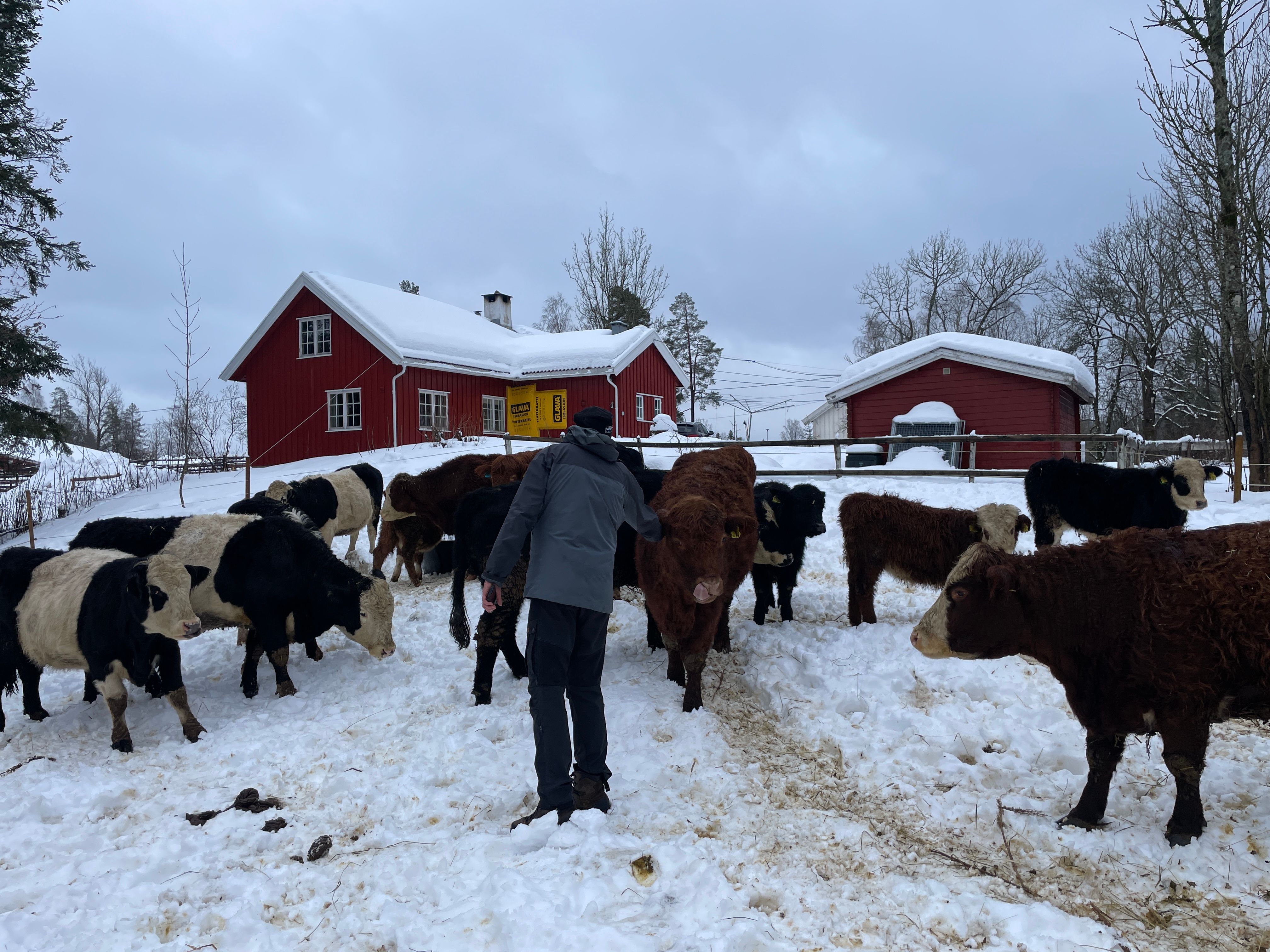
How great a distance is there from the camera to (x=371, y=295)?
80.4ft

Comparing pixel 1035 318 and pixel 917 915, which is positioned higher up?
pixel 1035 318

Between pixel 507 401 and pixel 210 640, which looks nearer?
pixel 210 640

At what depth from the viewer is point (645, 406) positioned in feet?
92.4

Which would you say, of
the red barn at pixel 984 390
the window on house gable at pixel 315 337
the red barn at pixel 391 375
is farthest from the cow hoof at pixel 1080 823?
the window on house gable at pixel 315 337

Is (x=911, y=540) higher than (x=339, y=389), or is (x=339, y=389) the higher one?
(x=339, y=389)

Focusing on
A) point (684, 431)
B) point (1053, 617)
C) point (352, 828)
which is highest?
point (684, 431)

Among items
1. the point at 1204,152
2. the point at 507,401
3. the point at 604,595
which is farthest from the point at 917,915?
the point at 507,401

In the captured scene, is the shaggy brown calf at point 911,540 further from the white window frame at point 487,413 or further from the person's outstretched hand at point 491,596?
the white window frame at point 487,413

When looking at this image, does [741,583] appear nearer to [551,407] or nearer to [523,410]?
[551,407]

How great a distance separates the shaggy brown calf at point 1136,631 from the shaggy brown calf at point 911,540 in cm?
311

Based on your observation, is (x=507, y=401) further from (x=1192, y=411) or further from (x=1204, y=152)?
(x=1192, y=411)

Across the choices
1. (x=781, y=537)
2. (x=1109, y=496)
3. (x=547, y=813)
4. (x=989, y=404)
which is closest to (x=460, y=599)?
(x=547, y=813)

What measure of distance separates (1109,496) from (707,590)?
7043mm

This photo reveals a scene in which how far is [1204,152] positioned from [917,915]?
1734 cm
